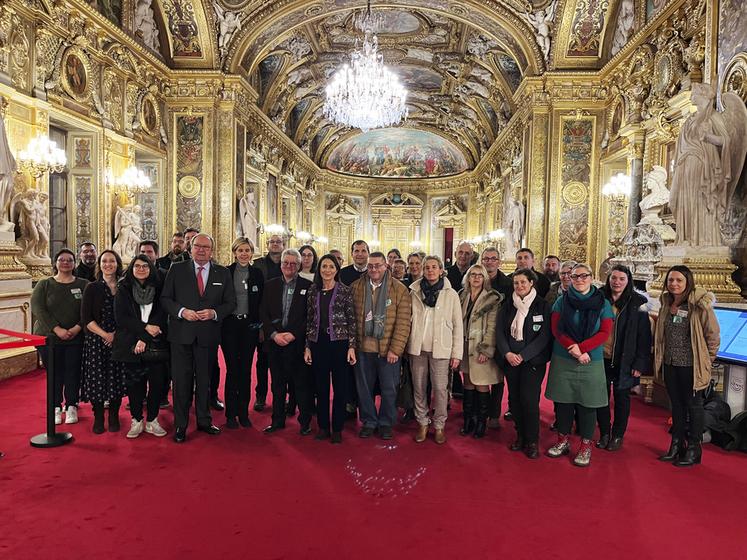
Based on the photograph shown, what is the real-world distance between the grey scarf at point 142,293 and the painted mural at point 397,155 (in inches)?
1010

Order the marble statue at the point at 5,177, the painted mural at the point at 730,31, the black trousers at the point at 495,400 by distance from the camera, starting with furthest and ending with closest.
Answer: the marble statue at the point at 5,177 → the painted mural at the point at 730,31 → the black trousers at the point at 495,400

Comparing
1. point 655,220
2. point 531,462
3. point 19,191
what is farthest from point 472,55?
point 531,462

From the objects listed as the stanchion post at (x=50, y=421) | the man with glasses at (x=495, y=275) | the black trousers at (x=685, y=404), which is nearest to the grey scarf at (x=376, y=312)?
the man with glasses at (x=495, y=275)

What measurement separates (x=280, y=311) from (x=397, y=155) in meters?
27.5

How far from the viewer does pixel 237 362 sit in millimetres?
5059

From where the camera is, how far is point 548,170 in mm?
13617

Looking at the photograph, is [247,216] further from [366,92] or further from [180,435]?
[180,435]

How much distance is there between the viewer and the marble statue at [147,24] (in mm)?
11859

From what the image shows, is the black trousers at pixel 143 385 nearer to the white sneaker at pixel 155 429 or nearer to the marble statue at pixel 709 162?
the white sneaker at pixel 155 429

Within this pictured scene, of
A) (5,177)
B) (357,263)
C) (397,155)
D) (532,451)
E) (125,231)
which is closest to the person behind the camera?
(532,451)

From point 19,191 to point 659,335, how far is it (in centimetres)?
896

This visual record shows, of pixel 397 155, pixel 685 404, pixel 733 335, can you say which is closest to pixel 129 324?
pixel 685 404

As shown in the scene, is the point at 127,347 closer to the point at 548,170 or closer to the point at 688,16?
the point at 688,16

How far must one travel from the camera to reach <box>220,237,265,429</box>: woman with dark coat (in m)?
5.02
